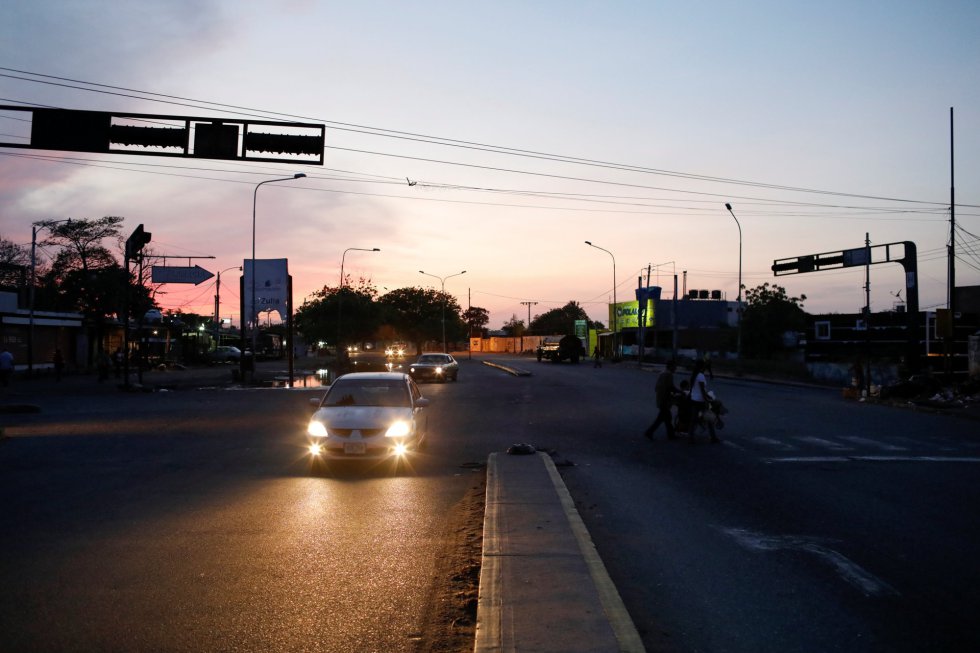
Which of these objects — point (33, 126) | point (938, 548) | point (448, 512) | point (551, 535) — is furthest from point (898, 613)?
point (33, 126)

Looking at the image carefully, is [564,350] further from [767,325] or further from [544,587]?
[544,587]

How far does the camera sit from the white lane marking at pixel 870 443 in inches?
611

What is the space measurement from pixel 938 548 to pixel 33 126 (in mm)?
14900

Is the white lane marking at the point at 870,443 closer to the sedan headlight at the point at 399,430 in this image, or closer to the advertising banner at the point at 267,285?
the sedan headlight at the point at 399,430

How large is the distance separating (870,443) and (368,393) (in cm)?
1020

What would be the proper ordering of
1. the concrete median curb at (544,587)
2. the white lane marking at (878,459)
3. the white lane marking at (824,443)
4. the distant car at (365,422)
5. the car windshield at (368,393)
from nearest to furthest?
the concrete median curb at (544,587) < the distant car at (365,422) < the car windshield at (368,393) < the white lane marking at (878,459) < the white lane marking at (824,443)

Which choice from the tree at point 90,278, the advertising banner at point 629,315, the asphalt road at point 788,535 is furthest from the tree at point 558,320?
the asphalt road at point 788,535

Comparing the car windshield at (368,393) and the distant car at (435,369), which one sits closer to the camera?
the car windshield at (368,393)

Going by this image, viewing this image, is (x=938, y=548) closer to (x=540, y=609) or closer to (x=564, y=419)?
(x=540, y=609)

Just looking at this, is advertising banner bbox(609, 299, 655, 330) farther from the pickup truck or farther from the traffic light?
the traffic light

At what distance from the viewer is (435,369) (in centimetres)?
4228

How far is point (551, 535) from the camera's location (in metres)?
7.60

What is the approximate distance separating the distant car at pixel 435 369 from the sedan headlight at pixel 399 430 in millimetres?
29684

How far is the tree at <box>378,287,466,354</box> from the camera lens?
400 ft
